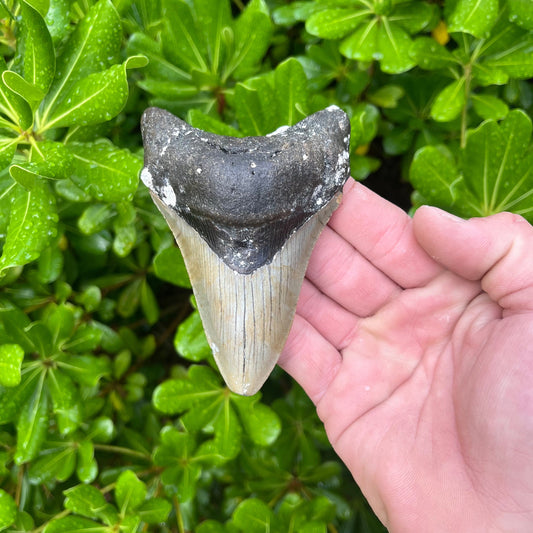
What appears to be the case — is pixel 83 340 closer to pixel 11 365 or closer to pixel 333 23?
pixel 11 365

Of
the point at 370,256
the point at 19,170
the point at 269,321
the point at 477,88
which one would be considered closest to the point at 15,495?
the point at 269,321

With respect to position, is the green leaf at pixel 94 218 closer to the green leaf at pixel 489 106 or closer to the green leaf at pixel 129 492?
the green leaf at pixel 129 492

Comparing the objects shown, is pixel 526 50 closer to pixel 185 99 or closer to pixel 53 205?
pixel 185 99

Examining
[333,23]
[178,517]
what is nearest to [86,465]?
[178,517]

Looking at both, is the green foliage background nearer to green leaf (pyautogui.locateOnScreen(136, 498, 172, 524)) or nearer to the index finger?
green leaf (pyautogui.locateOnScreen(136, 498, 172, 524))

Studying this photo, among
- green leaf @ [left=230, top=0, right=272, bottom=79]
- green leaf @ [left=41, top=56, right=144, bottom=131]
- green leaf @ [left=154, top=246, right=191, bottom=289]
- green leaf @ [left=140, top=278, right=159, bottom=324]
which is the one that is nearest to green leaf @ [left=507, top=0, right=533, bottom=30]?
green leaf @ [left=230, top=0, right=272, bottom=79]

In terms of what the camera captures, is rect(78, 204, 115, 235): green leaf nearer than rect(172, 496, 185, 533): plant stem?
Yes

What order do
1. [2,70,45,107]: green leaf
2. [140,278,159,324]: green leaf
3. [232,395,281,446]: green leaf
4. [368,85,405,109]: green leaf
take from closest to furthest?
[2,70,45,107]: green leaf
[232,395,281,446]: green leaf
[368,85,405,109]: green leaf
[140,278,159,324]: green leaf

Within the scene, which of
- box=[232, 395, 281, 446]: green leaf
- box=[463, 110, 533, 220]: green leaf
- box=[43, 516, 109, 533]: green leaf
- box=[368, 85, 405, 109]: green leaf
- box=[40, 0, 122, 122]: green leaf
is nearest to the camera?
box=[40, 0, 122, 122]: green leaf
